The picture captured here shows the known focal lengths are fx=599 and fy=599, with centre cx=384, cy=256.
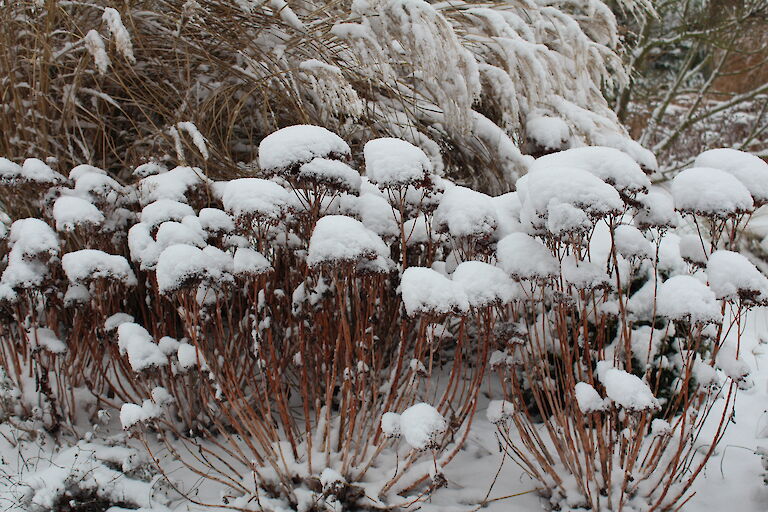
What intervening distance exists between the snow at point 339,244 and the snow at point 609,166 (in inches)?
20.6

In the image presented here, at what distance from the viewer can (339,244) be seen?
149cm

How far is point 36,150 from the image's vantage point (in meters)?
2.58

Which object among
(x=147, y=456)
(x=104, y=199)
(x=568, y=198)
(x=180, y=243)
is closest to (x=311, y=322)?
(x=180, y=243)

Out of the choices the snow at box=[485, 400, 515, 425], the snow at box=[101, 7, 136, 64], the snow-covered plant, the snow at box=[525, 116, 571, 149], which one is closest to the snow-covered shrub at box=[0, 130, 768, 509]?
the snow at box=[485, 400, 515, 425]

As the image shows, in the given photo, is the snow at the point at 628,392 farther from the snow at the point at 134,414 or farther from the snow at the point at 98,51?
the snow at the point at 98,51

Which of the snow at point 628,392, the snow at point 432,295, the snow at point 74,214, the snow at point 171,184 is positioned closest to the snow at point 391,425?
the snow at point 432,295

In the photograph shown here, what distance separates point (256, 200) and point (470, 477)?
117 cm

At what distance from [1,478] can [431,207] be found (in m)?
1.70

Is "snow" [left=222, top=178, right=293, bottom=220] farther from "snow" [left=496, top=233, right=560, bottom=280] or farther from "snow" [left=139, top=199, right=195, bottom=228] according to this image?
"snow" [left=496, top=233, right=560, bottom=280]

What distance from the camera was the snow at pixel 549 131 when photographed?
290 centimetres

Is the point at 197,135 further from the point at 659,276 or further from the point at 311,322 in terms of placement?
the point at 659,276

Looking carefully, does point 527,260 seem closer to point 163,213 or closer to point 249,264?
point 249,264

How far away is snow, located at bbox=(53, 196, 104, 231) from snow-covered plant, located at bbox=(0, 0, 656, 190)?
0.53 meters

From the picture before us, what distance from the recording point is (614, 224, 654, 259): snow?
171 cm
